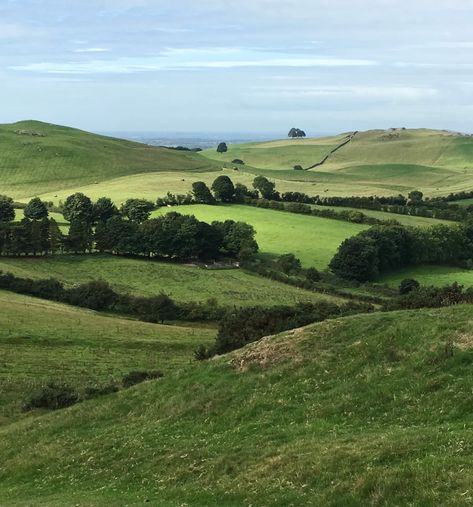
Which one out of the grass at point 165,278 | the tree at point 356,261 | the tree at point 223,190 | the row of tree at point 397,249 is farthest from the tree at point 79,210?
the row of tree at point 397,249

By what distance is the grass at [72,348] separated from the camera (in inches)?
1653

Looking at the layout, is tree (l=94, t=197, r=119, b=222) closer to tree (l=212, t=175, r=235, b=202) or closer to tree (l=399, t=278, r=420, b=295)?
tree (l=212, t=175, r=235, b=202)

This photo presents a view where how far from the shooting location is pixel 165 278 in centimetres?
9762

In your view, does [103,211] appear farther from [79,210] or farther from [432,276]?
[432,276]

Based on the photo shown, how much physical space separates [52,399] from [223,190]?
396 ft

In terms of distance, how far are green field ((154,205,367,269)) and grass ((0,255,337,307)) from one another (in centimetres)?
1535

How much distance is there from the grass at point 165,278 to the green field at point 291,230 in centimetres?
1535

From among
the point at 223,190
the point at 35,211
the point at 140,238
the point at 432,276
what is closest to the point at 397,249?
the point at 432,276

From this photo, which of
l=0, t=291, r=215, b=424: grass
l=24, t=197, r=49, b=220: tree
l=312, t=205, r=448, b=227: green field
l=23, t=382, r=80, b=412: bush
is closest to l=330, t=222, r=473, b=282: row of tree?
l=312, t=205, r=448, b=227: green field

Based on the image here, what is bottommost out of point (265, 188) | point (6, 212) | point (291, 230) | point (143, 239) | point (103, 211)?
point (143, 239)

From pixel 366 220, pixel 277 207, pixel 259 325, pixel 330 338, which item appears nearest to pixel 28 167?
pixel 277 207

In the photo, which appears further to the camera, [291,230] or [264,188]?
[264,188]

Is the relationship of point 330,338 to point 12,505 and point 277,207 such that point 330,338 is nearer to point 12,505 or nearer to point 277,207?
point 12,505

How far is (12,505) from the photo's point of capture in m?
20.5
